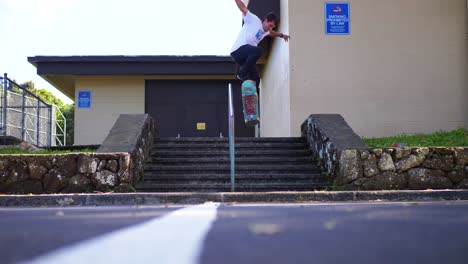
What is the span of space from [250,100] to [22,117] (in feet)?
24.4

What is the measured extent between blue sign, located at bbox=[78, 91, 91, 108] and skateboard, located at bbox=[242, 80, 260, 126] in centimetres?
875

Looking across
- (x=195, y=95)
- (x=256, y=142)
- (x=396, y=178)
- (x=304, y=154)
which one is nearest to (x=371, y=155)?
(x=396, y=178)

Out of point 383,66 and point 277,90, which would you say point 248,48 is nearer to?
point 383,66

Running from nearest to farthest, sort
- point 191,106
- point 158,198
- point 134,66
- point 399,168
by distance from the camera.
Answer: point 158,198
point 399,168
point 134,66
point 191,106

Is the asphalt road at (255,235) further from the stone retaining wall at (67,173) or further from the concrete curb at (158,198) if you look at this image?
the stone retaining wall at (67,173)

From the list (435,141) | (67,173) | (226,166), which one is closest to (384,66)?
(435,141)

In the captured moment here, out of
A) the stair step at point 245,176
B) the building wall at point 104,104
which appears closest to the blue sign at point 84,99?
the building wall at point 104,104

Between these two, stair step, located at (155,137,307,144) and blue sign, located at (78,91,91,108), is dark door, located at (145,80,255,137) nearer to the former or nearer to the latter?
blue sign, located at (78,91,91,108)

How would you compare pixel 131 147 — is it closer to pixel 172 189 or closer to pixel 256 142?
pixel 172 189

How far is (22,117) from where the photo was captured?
1199cm

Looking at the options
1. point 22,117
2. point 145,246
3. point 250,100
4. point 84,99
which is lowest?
point 145,246

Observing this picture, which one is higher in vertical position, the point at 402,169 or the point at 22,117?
the point at 22,117

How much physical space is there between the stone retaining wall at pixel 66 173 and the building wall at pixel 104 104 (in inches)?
331

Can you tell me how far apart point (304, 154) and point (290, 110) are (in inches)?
82.8
